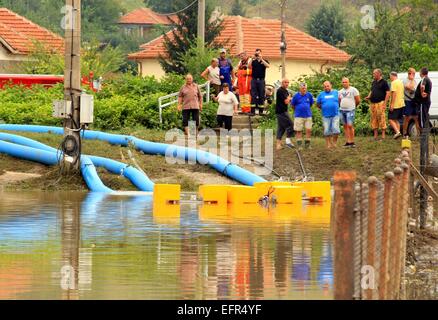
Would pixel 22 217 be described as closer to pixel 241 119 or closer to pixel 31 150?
pixel 31 150

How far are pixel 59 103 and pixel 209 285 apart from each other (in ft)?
51.4

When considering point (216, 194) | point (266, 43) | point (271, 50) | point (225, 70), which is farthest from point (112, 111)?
point (266, 43)

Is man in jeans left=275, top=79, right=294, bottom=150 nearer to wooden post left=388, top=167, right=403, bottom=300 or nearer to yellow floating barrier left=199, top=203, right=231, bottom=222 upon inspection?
yellow floating barrier left=199, top=203, right=231, bottom=222

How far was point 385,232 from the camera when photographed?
45.5ft

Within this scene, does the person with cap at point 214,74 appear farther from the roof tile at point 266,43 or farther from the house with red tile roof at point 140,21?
the house with red tile roof at point 140,21

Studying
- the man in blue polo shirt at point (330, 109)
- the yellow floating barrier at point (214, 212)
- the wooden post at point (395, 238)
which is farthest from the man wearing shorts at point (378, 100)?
the wooden post at point (395, 238)

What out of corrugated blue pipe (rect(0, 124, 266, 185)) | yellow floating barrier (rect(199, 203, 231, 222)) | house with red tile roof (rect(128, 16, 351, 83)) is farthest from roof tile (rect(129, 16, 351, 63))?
yellow floating barrier (rect(199, 203, 231, 222))

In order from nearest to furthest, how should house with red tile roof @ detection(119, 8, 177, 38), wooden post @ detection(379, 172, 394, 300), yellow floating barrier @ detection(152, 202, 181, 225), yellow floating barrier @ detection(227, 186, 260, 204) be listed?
wooden post @ detection(379, 172, 394, 300) → yellow floating barrier @ detection(152, 202, 181, 225) → yellow floating barrier @ detection(227, 186, 260, 204) → house with red tile roof @ detection(119, 8, 177, 38)

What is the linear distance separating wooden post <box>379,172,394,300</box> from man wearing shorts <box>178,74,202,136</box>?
21.9 meters

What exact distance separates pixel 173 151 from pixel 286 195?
5792mm

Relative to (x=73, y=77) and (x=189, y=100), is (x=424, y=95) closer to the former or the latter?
(x=189, y=100)

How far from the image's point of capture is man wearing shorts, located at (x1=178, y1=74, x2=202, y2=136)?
3603cm

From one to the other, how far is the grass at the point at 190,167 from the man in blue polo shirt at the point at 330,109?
44 centimetres
